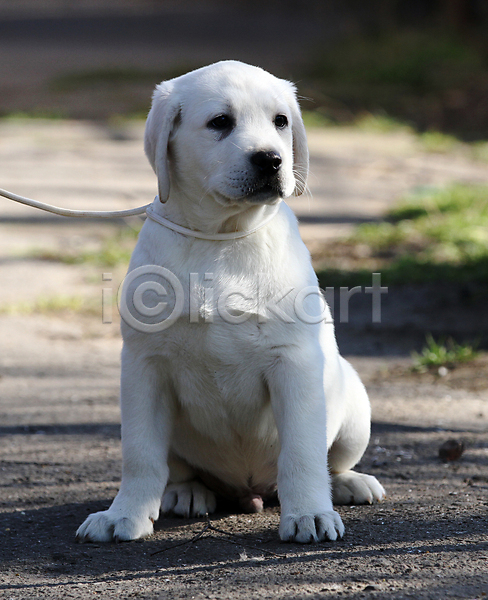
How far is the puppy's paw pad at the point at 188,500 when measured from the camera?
305cm

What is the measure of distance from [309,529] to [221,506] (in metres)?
0.59

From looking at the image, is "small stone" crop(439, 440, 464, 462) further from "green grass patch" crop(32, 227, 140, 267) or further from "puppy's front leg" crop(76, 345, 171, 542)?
"green grass patch" crop(32, 227, 140, 267)

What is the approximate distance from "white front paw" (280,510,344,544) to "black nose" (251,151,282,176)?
3.58ft

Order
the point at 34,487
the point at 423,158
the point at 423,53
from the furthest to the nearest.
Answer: the point at 423,53
the point at 423,158
the point at 34,487

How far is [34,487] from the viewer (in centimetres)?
336

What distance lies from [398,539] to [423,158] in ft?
28.6

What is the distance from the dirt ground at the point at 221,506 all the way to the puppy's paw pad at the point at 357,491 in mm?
75

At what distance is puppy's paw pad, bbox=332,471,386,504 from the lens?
10.3 feet

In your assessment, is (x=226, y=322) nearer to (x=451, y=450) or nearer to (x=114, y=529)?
(x=114, y=529)

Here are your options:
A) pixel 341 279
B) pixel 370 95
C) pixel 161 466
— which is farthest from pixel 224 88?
pixel 370 95

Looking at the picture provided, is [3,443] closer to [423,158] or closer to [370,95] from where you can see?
[423,158]

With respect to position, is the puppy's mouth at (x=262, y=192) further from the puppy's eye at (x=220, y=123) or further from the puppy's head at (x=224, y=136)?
the puppy's eye at (x=220, y=123)

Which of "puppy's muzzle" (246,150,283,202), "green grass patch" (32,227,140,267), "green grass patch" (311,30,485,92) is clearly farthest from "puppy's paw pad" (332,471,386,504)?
"green grass patch" (311,30,485,92)

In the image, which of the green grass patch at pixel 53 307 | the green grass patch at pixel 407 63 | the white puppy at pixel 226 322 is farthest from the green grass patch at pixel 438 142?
the white puppy at pixel 226 322
